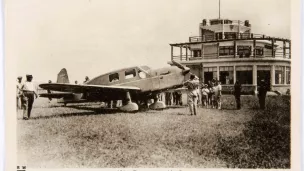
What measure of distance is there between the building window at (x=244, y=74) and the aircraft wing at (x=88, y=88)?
0.98m

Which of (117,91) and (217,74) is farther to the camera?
(117,91)

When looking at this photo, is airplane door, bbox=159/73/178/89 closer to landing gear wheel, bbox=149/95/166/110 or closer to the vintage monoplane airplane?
the vintage monoplane airplane

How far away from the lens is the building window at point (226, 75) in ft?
13.3

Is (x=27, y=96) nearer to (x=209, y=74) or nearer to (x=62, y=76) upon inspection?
(x=62, y=76)

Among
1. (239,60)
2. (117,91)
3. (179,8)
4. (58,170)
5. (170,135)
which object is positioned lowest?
(58,170)

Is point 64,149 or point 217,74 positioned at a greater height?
point 217,74

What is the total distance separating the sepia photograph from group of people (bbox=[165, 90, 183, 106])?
0.03 metres

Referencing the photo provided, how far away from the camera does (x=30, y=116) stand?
4098mm

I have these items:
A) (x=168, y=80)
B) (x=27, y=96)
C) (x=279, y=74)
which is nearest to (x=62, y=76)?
(x=27, y=96)

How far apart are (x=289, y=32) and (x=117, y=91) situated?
1.66 meters

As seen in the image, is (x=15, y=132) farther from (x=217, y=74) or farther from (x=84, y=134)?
(x=217, y=74)

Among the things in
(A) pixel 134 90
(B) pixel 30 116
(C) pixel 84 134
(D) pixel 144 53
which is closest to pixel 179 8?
(D) pixel 144 53

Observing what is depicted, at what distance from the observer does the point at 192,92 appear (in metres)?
4.15

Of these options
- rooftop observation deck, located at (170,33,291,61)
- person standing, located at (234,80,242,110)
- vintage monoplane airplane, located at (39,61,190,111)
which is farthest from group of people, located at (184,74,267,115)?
rooftop observation deck, located at (170,33,291,61)
